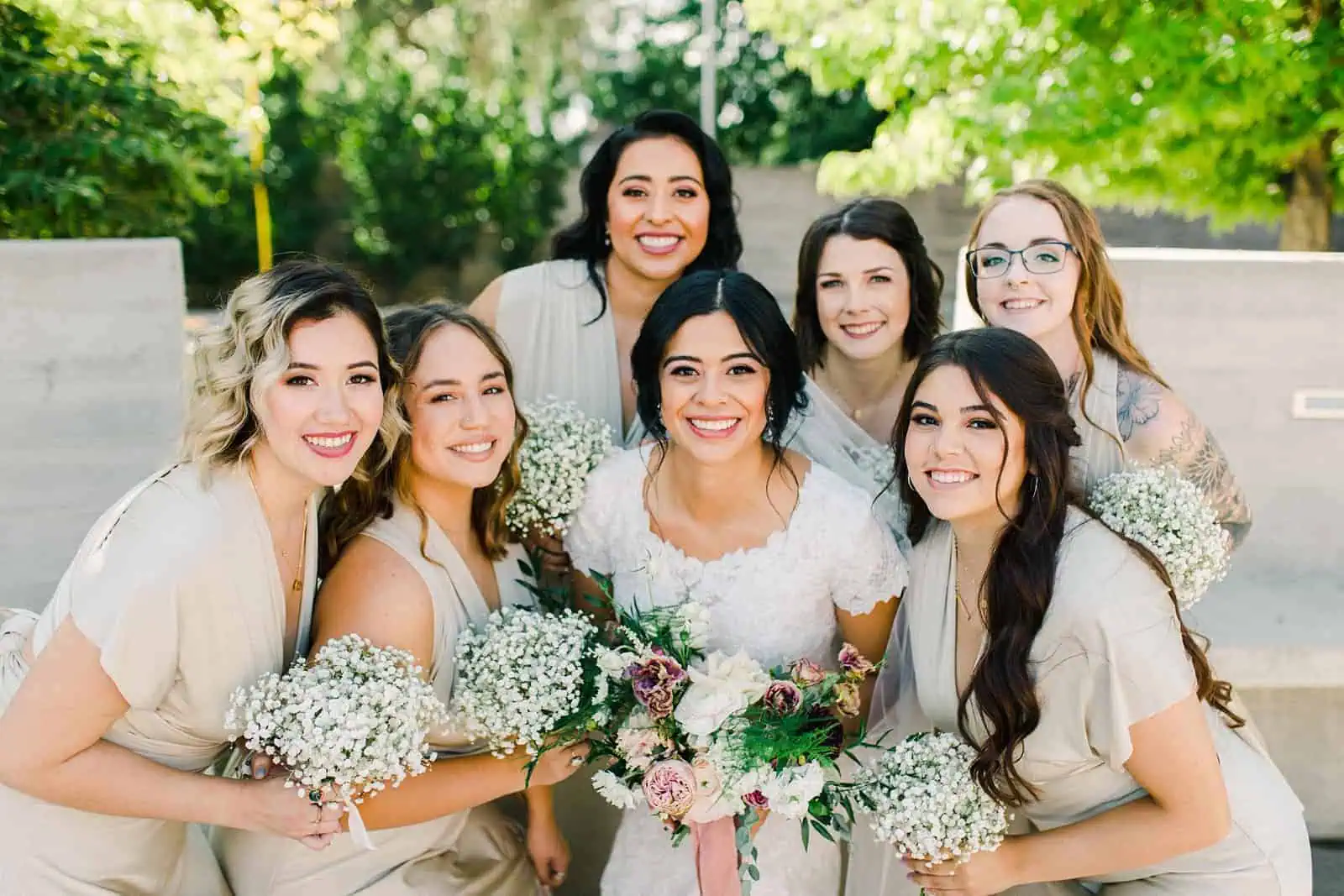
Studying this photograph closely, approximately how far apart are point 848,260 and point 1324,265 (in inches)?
101

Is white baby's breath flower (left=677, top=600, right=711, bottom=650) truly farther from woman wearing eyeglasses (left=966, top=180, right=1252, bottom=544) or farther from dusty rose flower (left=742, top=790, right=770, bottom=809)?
woman wearing eyeglasses (left=966, top=180, right=1252, bottom=544)

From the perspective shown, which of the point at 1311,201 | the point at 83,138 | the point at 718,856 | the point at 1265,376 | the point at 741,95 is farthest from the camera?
the point at 741,95

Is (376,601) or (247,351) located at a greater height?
(247,351)

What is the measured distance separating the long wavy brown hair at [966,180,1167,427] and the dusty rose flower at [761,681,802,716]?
1.51 m

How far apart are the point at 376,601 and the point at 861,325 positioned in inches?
79.9

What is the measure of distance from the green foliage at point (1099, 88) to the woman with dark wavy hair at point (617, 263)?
2912 mm

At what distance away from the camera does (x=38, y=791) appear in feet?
9.80

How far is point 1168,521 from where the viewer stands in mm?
3369

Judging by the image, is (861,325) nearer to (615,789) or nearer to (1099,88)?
(615,789)

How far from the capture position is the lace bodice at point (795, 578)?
3518mm

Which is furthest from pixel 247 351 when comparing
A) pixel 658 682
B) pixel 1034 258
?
pixel 1034 258

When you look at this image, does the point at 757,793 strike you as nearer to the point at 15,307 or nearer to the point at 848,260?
the point at 848,260

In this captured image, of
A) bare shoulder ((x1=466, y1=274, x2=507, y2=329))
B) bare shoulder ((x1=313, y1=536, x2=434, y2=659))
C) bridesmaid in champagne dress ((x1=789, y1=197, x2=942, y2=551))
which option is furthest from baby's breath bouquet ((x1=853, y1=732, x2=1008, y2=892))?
bare shoulder ((x1=466, y1=274, x2=507, y2=329))

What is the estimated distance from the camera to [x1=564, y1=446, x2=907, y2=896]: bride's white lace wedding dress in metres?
3.52
